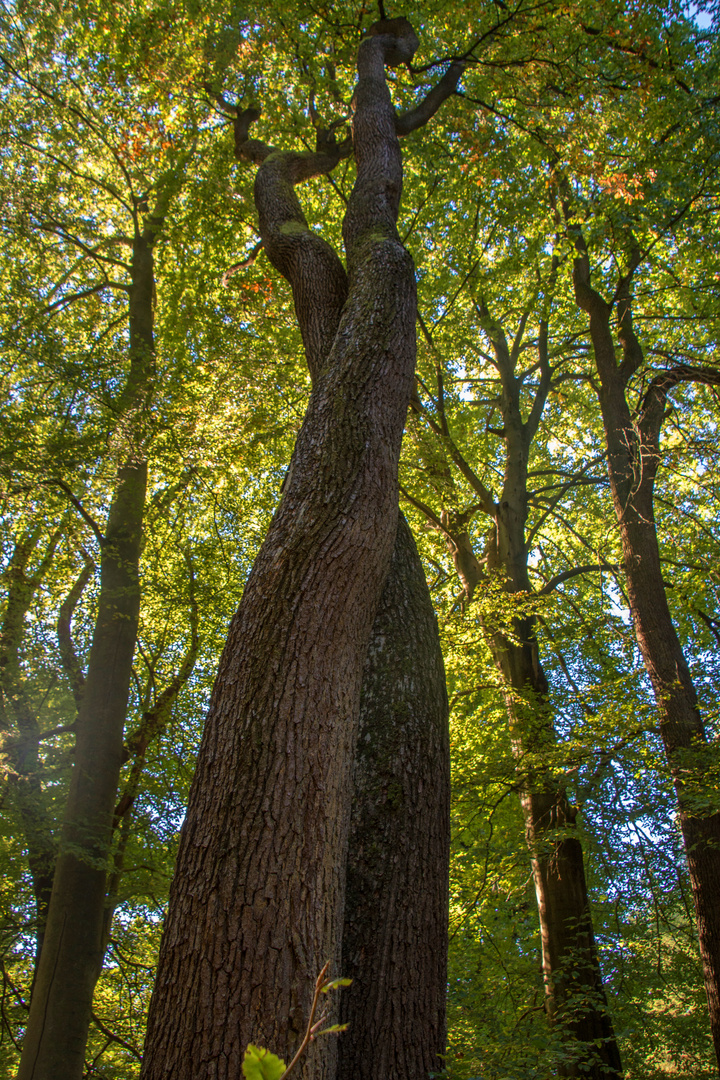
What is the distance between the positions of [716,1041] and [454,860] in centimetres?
377

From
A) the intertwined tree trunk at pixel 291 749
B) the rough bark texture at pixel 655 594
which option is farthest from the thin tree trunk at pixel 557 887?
the intertwined tree trunk at pixel 291 749

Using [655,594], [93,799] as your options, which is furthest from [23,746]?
[655,594]

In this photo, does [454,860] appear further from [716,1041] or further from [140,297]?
[140,297]

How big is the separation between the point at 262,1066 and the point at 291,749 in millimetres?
1344

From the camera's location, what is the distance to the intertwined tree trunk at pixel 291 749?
162cm

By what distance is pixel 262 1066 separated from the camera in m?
0.64

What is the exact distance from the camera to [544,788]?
5.53 m

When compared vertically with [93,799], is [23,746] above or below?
above

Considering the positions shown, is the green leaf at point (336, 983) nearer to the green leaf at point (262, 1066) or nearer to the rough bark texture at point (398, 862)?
the green leaf at point (262, 1066)

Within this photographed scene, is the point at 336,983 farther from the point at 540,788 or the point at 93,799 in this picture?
the point at 93,799

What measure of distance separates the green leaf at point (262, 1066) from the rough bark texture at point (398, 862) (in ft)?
6.12

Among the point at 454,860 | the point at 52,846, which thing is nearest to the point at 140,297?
the point at 52,846

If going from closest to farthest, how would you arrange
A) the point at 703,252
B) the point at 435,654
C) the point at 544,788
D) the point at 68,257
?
the point at 435,654 < the point at 544,788 < the point at 703,252 < the point at 68,257

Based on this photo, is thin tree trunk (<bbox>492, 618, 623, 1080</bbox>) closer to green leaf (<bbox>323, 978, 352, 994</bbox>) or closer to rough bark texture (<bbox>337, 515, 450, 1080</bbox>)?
rough bark texture (<bbox>337, 515, 450, 1080</bbox>)
